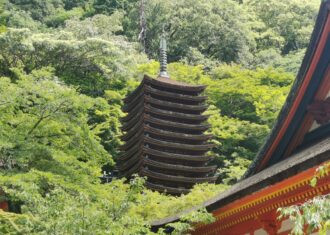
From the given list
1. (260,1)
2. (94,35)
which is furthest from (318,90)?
(260,1)

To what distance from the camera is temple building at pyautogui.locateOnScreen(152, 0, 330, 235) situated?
6012mm

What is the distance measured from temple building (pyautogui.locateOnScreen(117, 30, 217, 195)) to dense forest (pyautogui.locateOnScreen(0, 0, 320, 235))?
62.3 inches

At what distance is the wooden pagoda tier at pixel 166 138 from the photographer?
2172 cm

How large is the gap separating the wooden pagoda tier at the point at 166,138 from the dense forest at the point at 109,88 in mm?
1601

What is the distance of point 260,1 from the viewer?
49.1m

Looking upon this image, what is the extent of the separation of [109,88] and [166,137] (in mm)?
10370

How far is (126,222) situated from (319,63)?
361cm

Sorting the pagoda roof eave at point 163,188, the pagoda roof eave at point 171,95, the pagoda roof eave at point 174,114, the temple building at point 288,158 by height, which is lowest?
the temple building at point 288,158

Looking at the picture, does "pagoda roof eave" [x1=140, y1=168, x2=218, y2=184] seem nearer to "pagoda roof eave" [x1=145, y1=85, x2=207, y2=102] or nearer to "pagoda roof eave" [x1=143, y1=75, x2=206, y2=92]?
"pagoda roof eave" [x1=145, y1=85, x2=207, y2=102]

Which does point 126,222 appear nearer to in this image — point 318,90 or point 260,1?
point 318,90

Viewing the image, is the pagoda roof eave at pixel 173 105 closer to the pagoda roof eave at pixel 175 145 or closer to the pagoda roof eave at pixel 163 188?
the pagoda roof eave at pixel 175 145

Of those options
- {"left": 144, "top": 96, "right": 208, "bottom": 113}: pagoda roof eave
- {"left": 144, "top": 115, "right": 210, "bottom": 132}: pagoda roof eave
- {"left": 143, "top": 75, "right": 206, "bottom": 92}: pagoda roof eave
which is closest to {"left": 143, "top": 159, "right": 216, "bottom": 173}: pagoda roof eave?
{"left": 144, "top": 115, "right": 210, "bottom": 132}: pagoda roof eave

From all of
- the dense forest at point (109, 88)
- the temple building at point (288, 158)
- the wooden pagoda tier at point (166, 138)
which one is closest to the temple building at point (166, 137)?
the wooden pagoda tier at point (166, 138)

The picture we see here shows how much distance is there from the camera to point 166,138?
74.7 ft
